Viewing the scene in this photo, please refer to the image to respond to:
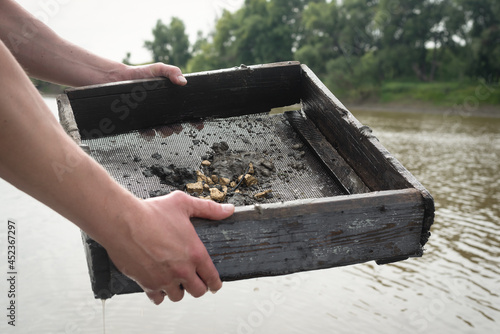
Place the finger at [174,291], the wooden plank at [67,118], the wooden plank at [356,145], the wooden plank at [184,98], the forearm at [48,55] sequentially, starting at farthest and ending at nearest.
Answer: the wooden plank at [184,98]
the forearm at [48,55]
the wooden plank at [67,118]
the wooden plank at [356,145]
the finger at [174,291]

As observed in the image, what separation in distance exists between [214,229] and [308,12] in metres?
52.9

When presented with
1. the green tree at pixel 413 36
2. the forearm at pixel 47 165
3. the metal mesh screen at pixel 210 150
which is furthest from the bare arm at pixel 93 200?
the green tree at pixel 413 36

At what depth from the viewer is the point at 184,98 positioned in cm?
366

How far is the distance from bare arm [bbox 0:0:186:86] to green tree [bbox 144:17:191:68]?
74.8 meters

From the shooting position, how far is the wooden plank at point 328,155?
299 cm

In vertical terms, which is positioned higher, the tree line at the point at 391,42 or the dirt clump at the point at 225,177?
A: the dirt clump at the point at 225,177

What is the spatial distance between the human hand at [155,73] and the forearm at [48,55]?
1cm

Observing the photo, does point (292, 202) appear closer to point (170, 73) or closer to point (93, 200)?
point (93, 200)

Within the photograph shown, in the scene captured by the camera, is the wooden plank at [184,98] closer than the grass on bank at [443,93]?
Yes

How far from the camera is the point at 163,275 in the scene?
5.45 ft

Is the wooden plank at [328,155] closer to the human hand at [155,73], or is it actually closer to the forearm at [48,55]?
the human hand at [155,73]

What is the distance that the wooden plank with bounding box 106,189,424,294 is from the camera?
197cm

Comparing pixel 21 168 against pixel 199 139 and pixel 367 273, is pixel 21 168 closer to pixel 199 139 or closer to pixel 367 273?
pixel 199 139

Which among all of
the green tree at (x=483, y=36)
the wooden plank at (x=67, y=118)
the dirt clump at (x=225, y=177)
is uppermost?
the wooden plank at (x=67, y=118)
